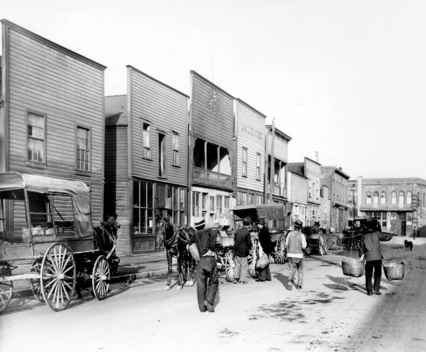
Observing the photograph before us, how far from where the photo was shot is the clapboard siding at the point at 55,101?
17078 millimetres

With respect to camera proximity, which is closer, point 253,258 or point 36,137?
point 253,258

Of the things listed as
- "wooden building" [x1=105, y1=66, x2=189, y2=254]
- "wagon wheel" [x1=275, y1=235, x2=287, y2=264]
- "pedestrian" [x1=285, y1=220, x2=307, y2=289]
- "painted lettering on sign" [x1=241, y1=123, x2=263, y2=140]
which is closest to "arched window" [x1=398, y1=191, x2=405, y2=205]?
"painted lettering on sign" [x1=241, y1=123, x2=263, y2=140]

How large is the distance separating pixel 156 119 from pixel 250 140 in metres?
13.6

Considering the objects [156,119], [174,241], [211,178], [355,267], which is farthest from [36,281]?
[211,178]

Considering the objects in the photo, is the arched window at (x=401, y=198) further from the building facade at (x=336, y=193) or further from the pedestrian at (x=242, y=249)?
the pedestrian at (x=242, y=249)

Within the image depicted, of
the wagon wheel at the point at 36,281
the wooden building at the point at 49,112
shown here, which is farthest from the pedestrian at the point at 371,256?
the wooden building at the point at 49,112

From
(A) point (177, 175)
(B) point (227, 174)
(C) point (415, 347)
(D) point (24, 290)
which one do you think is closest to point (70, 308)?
(D) point (24, 290)

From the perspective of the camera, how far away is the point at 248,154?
123ft

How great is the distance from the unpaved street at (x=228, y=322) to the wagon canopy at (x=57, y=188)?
5.70 feet

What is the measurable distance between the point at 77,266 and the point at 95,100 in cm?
1199

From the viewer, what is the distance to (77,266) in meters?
10.8

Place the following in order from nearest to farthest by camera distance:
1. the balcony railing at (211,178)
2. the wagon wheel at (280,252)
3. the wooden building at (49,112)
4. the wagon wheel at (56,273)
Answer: the wagon wheel at (56,273) → the wooden building at (49,112) → the wagon wheel at (280,252) → the balcony railing at (211,178)

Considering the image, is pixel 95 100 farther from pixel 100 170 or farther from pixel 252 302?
pixel 252 302

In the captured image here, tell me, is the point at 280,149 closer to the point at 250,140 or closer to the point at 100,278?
the point at 250,140
